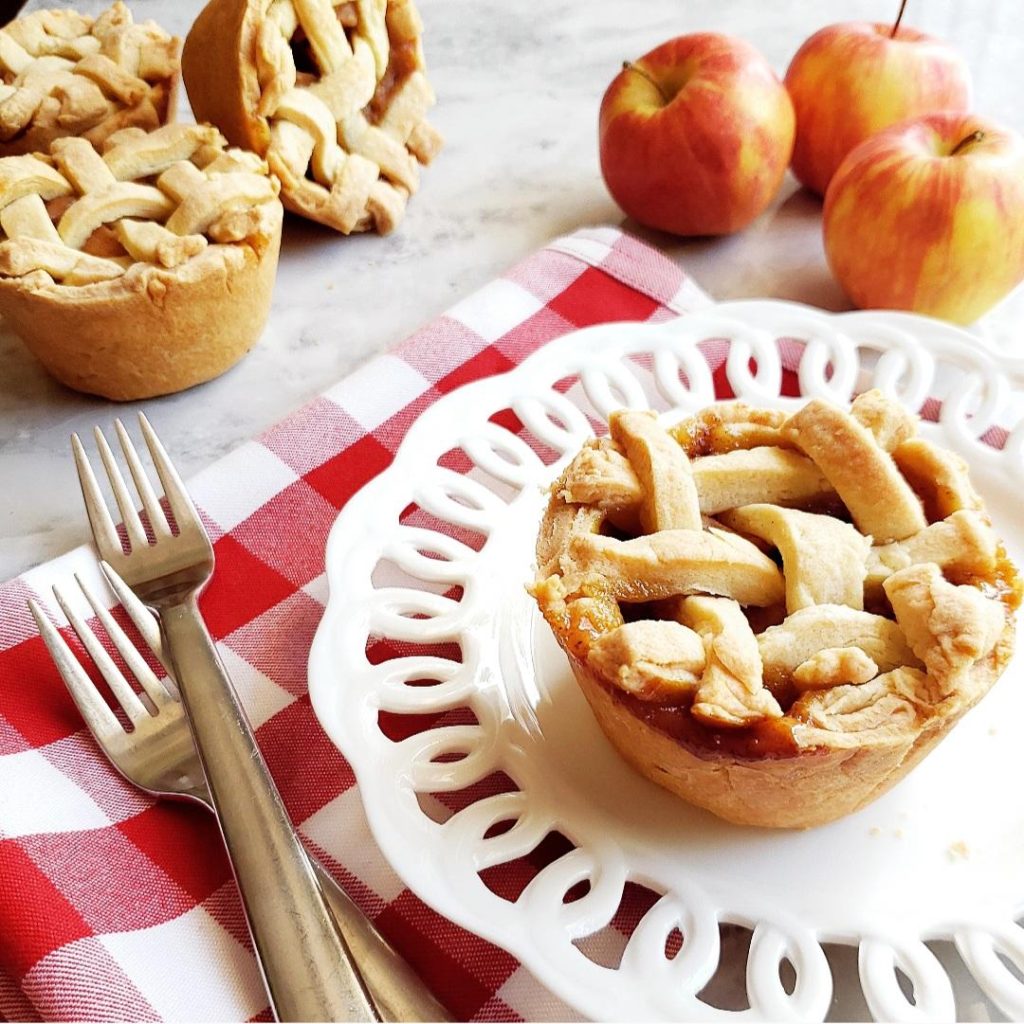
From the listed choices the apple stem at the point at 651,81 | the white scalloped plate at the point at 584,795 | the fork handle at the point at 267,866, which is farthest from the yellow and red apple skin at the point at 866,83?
the fork handle at the point at 267,866

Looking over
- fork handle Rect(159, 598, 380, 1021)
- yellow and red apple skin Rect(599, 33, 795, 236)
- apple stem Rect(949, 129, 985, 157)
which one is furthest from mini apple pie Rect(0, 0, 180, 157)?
apple stem Rect(949, 129, 985, 157)

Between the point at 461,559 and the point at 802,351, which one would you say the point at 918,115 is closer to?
the point at 802,351

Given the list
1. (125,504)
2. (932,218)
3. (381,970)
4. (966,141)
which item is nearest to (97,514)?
(125,504)

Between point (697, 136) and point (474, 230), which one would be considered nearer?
point (697, 136)

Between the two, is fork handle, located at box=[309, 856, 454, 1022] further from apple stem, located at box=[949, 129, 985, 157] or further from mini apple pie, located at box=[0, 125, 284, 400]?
apple stem, located at box=[949, 129, 985, 157]

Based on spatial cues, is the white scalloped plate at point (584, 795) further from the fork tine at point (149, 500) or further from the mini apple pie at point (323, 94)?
the mini apple pie at point (323, 94)

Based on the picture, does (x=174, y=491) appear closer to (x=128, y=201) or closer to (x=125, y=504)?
(x=125, y=504)
